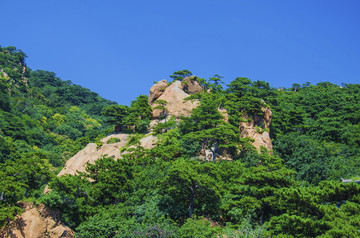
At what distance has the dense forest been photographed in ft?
51.9

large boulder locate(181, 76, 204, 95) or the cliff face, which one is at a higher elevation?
large boulder locate(181, 76, 204, 95)

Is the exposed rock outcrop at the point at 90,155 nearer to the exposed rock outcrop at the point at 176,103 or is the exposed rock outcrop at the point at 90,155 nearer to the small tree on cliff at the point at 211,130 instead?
the exposed rock outcrop at the point at 176,103

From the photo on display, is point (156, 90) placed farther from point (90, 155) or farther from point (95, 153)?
point (90, 155)

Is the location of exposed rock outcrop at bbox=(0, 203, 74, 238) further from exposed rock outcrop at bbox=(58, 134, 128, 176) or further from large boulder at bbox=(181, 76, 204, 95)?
large boulder at bbox=(181, 76, 204, 95)

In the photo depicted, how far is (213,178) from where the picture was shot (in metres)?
21.8

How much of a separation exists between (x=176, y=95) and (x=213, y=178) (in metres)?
19.8

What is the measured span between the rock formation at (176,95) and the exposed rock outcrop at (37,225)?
67.6 feet

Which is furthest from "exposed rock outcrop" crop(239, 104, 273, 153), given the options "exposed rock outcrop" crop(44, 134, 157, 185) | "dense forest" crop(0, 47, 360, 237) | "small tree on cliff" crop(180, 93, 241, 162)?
"exposed rock outcrop" crop(44, 134, 157, 185)

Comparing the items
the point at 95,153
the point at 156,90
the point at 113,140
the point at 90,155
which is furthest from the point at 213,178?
the point at 156,90

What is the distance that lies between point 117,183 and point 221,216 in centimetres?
784

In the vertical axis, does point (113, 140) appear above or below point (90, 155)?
above

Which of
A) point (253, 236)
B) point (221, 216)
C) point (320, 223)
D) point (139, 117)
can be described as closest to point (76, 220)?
point (221, 216)

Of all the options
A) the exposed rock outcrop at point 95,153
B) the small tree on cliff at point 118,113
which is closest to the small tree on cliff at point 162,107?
the small tree on cliff at point 118,113

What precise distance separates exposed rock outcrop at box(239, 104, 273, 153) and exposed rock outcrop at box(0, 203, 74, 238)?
65.3ft
